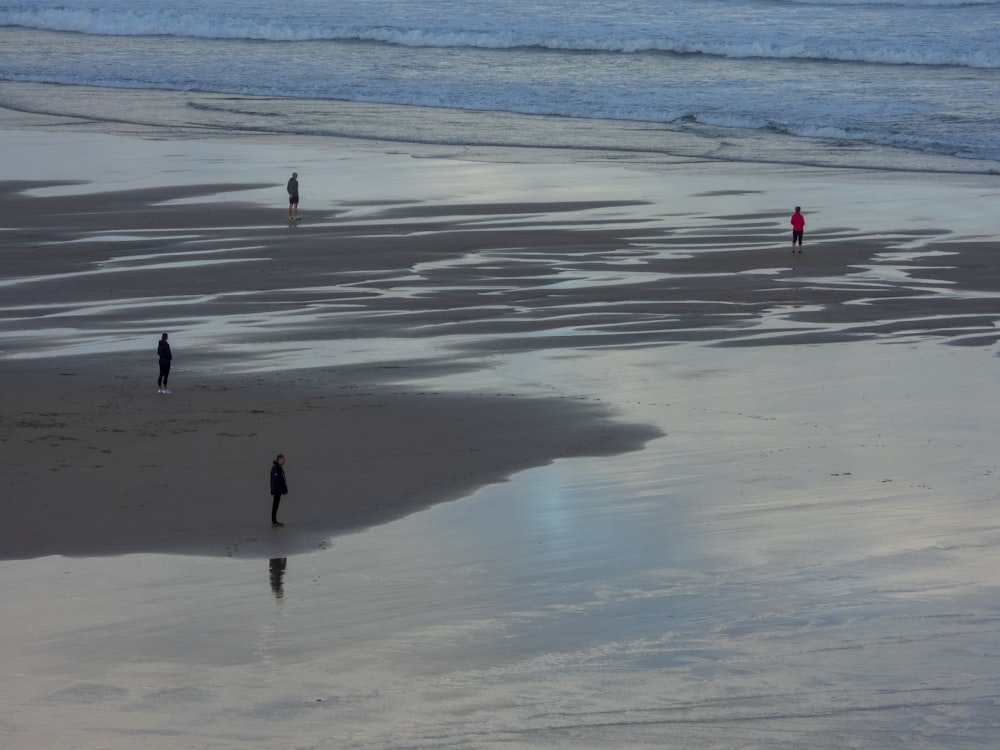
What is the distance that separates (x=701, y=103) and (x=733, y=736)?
1642 inches

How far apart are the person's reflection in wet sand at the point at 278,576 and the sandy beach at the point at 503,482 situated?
3 centimetres

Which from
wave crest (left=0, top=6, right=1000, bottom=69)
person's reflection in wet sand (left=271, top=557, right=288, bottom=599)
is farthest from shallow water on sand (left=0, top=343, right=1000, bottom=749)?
wave crest (left=0, top=6, right=1000, bottom=69)

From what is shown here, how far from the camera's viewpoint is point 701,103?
48594mm

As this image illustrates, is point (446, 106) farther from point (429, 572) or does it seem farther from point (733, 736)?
point (733, 736)

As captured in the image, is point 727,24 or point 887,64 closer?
point 887,64

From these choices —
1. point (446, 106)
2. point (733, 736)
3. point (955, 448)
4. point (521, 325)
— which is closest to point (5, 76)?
point (446, 106)

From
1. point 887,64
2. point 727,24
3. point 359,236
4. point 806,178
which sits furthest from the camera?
point 727,24

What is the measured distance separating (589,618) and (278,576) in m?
2.47

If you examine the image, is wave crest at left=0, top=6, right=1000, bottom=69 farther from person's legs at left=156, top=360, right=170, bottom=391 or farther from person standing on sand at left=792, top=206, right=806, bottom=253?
person's legs at left=156, top=360, right=170, bottom=391

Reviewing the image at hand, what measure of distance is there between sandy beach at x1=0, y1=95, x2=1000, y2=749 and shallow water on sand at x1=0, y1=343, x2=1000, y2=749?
0.03m

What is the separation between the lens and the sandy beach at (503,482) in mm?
9148

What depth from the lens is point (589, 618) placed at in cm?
1037

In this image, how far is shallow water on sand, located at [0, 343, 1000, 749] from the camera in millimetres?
8773

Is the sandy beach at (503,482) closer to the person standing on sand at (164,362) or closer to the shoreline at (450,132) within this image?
the person standing on sand at (164,362)
